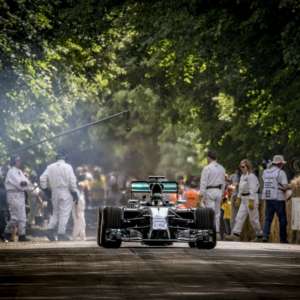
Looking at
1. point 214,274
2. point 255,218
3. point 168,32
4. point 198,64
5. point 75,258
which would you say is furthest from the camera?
point 198,64

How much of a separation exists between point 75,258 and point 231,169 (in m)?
24.5

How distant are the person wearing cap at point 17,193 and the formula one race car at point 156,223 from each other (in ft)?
26.5

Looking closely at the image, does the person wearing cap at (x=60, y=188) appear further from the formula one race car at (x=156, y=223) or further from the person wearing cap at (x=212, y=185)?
the formula one race car at (x=156, y=223)

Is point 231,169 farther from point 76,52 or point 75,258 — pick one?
point 75,258

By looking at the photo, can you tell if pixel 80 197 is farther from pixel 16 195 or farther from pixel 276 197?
pixel 276 197

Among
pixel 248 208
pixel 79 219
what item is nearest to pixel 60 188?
pixel 79 219

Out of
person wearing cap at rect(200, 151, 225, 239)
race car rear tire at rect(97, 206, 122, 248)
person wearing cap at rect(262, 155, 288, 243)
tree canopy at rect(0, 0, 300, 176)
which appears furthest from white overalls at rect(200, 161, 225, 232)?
race car rear tire at rect(97, 206, 122, 248)

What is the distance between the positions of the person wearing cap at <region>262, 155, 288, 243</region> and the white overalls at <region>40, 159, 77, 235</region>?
13.7ft

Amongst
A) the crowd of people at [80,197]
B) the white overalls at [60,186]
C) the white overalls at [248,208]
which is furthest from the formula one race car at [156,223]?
the white overalls at [248,208]

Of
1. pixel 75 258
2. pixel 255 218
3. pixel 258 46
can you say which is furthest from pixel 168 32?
pixel 75 258

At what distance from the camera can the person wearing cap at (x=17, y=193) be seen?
106 feet

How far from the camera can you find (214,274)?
17.4 metres

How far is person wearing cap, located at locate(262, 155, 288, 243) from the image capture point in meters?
31.5

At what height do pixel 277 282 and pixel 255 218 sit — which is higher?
pixel 255 218
